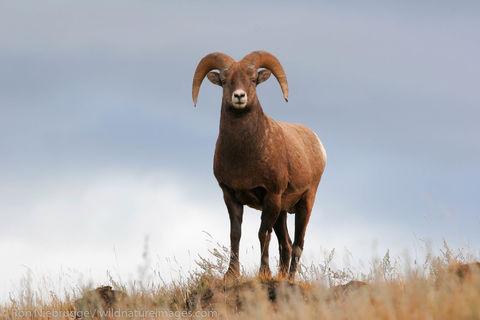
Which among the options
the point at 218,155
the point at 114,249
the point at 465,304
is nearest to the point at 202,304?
the point at 114,249

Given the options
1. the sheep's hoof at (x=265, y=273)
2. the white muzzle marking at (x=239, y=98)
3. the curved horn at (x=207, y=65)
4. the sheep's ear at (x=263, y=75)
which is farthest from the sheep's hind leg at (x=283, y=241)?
the white muzzle marking at (x=239, y=98)

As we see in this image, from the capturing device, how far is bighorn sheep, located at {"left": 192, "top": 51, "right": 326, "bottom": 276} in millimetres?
9383

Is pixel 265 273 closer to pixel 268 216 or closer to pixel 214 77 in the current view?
pixel 268 216

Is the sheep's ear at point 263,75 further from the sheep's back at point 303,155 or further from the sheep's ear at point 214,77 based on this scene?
the sheep's back at point 303,155

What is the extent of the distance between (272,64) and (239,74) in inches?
45.7

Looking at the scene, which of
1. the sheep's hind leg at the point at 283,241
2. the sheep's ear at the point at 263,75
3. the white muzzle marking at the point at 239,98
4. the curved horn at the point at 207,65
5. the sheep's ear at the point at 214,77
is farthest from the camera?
the sheep's hind leg at the point at 283,241

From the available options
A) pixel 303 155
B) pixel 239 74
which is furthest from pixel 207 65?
pixel 303 155

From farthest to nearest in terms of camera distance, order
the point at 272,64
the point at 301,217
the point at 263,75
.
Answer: the point at 301,217, the point at 272,64, the point at 263,75

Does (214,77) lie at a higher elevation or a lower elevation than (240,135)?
higher

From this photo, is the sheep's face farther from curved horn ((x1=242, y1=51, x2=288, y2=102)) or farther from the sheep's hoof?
the sheep's hoof

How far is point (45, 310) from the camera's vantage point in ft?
31.3

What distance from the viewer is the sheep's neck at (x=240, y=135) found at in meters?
9.38

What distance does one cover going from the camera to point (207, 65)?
1009cm

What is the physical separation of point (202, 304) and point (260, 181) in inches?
86.5
